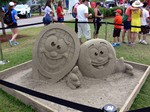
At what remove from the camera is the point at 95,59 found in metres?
4.56

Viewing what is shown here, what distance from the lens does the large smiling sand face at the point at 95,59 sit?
179 inches

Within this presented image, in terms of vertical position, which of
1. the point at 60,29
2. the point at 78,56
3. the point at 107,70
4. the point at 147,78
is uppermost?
the point at 60,29

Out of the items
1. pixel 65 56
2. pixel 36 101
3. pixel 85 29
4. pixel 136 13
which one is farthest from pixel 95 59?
pixel 136 13

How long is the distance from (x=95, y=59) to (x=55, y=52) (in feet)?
2.79

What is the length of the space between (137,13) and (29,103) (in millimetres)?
5526

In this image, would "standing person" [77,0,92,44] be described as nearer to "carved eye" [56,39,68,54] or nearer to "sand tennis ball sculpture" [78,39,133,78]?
"sand tennis ball sculpture" [78,39,133,78]

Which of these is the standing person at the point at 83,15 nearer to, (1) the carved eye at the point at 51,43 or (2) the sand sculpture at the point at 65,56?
(2) the sand sculpture at the point at 65,56

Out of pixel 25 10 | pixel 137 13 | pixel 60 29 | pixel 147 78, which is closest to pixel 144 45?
pixel 137 13

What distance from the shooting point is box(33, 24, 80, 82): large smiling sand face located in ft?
14.7

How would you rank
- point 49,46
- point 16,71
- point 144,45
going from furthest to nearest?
point 144,45 → point 16,71 → point 49,46

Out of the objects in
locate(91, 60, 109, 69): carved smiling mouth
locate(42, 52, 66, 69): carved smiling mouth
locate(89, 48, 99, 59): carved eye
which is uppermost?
locate(89, 48, 99, 59): carved eye

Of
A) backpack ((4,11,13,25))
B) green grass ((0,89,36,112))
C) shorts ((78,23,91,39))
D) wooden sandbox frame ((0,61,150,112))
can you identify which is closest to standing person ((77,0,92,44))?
shorts ((78,23,91,39))

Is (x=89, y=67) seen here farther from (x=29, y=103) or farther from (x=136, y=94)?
(x=29, y=103)

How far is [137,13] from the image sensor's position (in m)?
7.80
